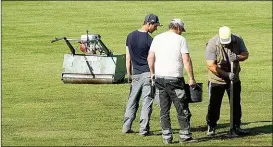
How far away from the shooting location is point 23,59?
28516 millimetres

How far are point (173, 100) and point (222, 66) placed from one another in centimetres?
110

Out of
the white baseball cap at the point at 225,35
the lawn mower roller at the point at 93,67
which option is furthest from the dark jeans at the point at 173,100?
the lawn mower roller at the point at 93,67

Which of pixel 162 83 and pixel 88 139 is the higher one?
pixel 162 83

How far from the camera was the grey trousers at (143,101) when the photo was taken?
15.6 metres

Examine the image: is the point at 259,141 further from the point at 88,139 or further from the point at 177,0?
the point at 177,0

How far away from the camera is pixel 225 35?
1487 cm

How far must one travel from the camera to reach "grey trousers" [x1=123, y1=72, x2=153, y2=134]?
15.6 meters

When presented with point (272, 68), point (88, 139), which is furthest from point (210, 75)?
point (272, 68)

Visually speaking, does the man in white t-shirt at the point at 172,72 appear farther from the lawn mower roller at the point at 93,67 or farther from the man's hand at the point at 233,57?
the lawn mower roller at the point at 93,67

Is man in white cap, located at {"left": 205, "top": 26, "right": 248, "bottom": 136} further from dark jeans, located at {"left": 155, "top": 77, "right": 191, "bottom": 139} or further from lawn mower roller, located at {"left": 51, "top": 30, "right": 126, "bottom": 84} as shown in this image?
lawn mower roller, located at {"left": 51, "top": 30, "right": 126, "bottom": 84}

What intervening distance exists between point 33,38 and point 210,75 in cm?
1980

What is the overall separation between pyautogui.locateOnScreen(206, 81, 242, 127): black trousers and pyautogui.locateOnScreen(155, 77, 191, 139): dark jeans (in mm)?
827

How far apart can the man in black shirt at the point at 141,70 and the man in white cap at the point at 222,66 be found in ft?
3.27

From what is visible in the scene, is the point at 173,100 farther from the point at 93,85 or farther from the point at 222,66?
the point at 93,85
